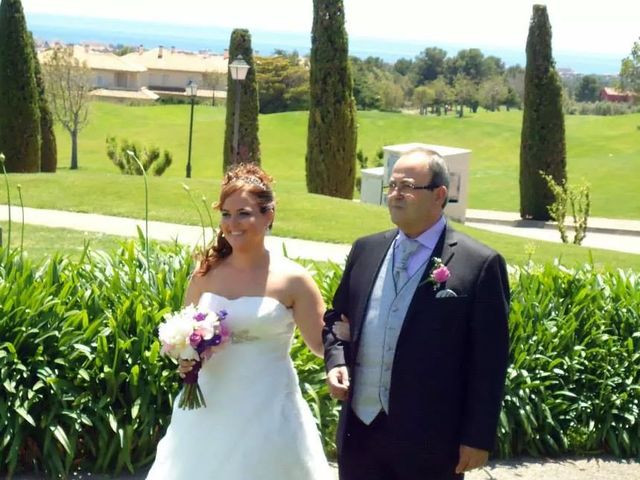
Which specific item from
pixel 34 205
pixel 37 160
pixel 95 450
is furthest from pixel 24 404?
pixel 37 160

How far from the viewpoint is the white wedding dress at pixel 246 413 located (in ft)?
13.5

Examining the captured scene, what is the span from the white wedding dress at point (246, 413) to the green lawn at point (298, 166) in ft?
41.8

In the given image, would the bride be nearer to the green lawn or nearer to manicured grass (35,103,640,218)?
the green lawn

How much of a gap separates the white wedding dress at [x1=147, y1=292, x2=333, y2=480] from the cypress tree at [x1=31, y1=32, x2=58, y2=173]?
27.8 metres

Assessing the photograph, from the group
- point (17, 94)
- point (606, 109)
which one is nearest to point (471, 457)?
point (17, 94)

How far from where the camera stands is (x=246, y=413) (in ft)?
13.6

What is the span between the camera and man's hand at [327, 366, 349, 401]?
3697 millimetres

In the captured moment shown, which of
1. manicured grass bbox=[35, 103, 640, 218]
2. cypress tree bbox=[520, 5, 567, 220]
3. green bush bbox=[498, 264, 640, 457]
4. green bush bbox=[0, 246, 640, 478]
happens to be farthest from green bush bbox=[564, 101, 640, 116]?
green bush bbox=[0, 246, 640, 478]

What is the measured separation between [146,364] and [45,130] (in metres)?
26.7

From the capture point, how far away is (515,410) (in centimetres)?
643

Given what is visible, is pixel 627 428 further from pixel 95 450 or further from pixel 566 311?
pixel 95 450

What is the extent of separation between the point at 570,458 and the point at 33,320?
336 cm

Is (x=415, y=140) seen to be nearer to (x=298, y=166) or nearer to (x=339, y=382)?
(x=298, y=166)

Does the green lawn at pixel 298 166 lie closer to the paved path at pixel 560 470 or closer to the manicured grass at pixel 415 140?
the manicured grass at pixel 415 140
